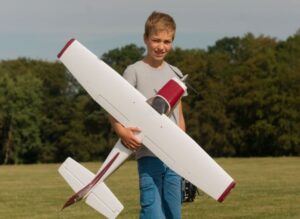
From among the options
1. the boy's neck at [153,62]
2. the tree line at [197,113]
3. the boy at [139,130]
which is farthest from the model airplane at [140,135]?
the tree line at [197,113]

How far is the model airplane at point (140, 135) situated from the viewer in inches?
203

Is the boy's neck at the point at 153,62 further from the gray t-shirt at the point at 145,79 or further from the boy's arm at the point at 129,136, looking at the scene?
the boy's arm at the point at 129,136

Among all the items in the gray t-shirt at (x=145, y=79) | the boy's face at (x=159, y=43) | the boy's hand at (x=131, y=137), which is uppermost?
the boy's face at (x=159, y=43)

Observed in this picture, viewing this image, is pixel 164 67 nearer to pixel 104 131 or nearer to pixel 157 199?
pixel 157 199

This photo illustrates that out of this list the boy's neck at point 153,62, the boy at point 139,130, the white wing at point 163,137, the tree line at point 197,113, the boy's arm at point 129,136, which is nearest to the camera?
the white wing at point 163,137

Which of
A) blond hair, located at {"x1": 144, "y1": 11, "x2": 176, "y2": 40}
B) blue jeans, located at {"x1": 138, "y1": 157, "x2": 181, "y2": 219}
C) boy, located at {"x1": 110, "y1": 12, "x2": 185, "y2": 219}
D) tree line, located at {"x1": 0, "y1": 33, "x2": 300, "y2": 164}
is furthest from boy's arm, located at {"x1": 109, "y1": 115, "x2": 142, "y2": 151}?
tree line, located at {"x1": 0, "y1": 33, "x2": 300, "y2": 164}

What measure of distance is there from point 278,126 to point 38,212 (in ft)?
188

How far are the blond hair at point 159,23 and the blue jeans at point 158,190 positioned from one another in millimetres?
1061

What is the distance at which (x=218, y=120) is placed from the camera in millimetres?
68062

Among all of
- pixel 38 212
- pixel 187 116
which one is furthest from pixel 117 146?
pixel 187 116

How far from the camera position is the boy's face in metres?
5.47

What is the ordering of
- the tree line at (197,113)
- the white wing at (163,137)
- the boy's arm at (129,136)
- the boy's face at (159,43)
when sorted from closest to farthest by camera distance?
1. the white wing at (163,137)
2. the boy's arm at (129,136)
3. the boy's face at (159,43)
4. the tree line at (197,113)

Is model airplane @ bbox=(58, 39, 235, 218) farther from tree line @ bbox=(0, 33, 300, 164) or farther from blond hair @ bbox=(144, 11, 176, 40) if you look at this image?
tree line @ bbox=(0, 33, 300, 164)

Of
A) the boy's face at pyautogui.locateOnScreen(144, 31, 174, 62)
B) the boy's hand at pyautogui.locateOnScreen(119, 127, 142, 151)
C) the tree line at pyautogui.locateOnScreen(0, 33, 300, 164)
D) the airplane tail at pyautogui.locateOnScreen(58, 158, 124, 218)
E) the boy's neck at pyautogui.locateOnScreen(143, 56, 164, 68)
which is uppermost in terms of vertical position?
the boy's face at pyautogui.locateOnScreen(144, 31, 174, 62)
